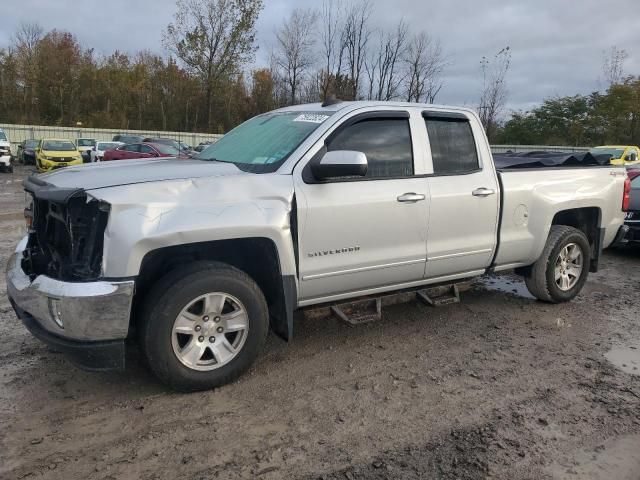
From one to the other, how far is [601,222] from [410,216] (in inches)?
112

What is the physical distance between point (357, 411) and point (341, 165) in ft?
5.30

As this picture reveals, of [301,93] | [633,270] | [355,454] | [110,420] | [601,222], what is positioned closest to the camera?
[355,454]

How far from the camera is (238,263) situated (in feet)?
12.8

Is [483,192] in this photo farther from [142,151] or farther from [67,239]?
[142,151]

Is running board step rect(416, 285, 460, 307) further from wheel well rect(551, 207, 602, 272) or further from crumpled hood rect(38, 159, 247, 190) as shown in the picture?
crumpled hood rect(38, 159, 247, 190)

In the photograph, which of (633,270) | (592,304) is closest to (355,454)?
(592,304)

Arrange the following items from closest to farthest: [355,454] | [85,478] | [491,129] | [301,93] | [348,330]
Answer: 1. [85,478]
2. [355,454]
3. [348,330]
4. [491,129]
5. [301,93]

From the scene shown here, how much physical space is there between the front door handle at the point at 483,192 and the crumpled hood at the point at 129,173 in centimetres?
209

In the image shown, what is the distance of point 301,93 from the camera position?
4022 centimetres

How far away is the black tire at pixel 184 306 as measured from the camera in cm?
334

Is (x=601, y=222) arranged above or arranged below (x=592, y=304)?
above

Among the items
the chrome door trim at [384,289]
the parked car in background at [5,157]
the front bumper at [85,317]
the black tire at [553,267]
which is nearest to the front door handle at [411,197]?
the chrome door trim at [384,289]

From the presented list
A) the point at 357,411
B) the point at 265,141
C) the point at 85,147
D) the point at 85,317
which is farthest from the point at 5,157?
the point at 357,411

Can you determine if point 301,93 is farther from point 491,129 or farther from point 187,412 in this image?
point 187,412
